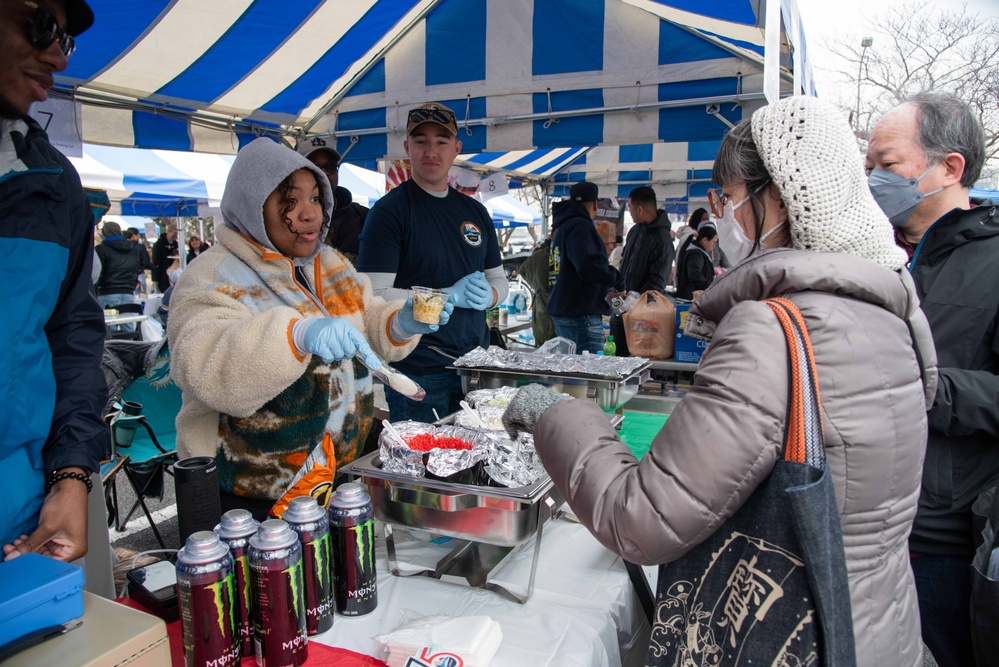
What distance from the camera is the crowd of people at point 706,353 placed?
0.93 m

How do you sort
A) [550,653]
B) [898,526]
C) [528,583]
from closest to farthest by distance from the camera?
[898,526]
[550,653]
[528,583]

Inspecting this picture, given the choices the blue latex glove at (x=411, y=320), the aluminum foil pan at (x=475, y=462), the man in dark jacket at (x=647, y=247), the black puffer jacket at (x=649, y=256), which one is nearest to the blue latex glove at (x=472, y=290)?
the blue latex glove at (x=411, y=320)

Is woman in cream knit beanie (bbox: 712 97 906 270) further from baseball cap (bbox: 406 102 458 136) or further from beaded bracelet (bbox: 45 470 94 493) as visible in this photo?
baseball cap (bbox: 406 102 458 136)

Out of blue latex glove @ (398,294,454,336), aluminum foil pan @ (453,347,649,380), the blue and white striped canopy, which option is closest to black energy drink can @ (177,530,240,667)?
blue latex glove @ (398,294,454,336)

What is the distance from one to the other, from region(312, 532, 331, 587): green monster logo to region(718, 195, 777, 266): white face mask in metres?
1.01

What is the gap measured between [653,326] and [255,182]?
2.89 meters

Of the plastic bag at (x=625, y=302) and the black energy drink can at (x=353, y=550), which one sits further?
the plastic bag at (x=625, y=302)

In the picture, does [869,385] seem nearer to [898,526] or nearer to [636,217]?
[898,526]

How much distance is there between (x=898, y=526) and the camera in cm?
101

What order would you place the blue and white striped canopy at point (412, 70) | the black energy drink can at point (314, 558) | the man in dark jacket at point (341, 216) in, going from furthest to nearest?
the man in dark jacket at point (341, 216)
the blue and white striped canopy at point (412, 70)
the black energy drink can at point (314, 558)

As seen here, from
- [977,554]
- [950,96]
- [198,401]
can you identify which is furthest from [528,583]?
[950,96]

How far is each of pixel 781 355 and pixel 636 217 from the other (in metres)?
5.08

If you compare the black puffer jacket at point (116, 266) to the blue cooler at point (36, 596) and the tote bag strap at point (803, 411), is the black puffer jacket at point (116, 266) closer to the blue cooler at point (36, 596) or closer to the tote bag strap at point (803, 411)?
the blue cooler at point (36, 596)

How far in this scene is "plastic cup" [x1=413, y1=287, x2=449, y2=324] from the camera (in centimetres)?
187
